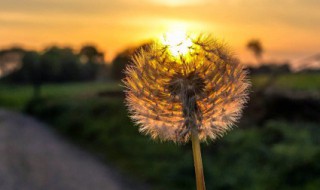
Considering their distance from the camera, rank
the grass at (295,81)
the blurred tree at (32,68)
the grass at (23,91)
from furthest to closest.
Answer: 1. the blurred tree at (32,68)
2. the grass at (23,91)
3. the grass at (295,81)

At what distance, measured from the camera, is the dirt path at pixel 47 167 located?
15.9m

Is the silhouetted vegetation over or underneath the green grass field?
over

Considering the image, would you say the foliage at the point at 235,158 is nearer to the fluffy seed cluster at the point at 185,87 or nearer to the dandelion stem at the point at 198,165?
the fluffy seed cluster at the point at 185,87

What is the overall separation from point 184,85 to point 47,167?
648 inches

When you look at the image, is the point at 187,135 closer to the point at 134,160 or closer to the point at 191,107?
the point at 191,107

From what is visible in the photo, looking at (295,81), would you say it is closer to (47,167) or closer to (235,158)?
(235,158)

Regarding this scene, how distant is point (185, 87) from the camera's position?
2.94m

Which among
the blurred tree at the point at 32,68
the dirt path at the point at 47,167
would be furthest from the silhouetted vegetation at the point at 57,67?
the dirt path at the point at 47,167

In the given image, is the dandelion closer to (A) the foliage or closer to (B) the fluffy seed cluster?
(B) the fluffy seed cluster

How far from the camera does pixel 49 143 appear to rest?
24094 mm

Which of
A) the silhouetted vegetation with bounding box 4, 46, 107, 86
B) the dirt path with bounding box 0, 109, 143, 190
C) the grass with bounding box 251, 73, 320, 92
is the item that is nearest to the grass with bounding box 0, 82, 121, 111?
the silhouetted vegetation with bounding box 4, 46, 107, 86

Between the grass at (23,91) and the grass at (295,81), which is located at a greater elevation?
the grass at (23,91)

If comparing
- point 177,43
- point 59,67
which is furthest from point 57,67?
point 177,43

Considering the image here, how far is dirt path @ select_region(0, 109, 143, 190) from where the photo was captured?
15.9 metres
